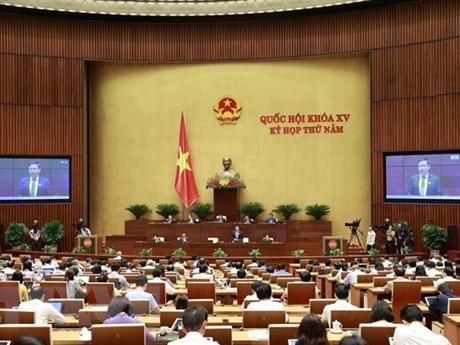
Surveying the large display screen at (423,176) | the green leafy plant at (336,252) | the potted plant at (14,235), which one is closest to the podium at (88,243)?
the potted plant at (14,235)

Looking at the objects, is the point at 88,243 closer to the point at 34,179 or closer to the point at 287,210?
the point at 34,179

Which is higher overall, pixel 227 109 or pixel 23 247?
pixel 227 109

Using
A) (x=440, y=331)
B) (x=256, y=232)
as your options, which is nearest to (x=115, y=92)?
(x=256, y=232)

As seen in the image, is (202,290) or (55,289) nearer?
(55,289)

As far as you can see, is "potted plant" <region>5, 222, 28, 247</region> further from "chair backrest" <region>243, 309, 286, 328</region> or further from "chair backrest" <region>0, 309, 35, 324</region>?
"chair backrest" <region>243, 309, 286, 328</region>

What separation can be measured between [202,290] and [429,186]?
12.8 meters

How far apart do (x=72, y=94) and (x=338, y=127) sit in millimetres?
9543

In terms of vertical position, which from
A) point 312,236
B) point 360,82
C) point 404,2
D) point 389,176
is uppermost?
point 404,2

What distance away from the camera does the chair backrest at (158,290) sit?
9812 millimetres

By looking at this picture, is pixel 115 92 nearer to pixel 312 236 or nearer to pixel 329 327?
pixel 312 236

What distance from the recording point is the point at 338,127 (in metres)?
23.7

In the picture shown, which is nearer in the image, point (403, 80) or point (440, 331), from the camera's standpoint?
point (440, 331)

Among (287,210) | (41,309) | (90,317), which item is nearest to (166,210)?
(287,210)

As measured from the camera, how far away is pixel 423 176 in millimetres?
20938
